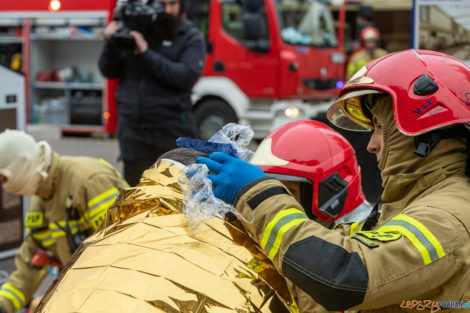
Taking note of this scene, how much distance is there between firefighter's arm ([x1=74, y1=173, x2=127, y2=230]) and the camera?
3.32 metres

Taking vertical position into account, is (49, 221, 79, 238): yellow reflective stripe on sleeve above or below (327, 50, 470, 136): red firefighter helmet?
below

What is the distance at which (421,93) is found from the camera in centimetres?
175

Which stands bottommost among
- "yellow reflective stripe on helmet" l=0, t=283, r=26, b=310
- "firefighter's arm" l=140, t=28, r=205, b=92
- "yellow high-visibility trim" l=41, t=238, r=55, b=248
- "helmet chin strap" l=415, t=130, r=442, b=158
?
"yellow reflective stripe on helmet" l=0, t=283, r=26, b=310

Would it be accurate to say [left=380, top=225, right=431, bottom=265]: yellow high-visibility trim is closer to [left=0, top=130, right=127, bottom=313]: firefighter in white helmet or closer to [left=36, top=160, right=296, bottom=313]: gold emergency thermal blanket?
[left=36, top=160, right=296, bottom=313]: gold emergency thermal blanket

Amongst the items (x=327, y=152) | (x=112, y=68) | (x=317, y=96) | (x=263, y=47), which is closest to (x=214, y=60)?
(x=263, y=47)

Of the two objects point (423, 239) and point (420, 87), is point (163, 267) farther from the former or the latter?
point (420, 87)

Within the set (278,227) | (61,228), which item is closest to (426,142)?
(278,227)

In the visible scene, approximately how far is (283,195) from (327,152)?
0.94 m

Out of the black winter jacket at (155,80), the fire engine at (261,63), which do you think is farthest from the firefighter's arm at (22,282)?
the fire engine at (261,63)

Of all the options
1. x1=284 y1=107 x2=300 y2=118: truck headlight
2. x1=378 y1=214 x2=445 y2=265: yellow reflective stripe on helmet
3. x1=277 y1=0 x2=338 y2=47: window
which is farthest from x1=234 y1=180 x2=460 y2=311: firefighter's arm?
x1=277 y1=0 x2=338 y2=47: window

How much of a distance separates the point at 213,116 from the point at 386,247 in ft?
26.5

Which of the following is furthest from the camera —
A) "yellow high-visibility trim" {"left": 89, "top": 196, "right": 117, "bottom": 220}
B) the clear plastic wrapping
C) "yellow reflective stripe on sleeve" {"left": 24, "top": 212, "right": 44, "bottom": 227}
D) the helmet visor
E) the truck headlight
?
the truck headlight

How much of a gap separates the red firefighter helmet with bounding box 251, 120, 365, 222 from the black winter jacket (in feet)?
5.81

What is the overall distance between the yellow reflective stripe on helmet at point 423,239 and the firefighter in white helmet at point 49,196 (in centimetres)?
209
